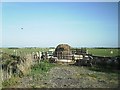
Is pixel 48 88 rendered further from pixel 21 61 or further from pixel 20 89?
pixel 21 61

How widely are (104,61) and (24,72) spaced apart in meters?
12.8

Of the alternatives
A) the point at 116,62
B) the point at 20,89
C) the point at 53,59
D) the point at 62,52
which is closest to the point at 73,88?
the point at 20,89

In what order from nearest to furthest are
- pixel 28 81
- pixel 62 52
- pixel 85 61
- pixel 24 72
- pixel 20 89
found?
1. pixel 20 89
2. pixel 28 81
3. pixel 24 72
4. pixel 85 61
5. pixel 62 52

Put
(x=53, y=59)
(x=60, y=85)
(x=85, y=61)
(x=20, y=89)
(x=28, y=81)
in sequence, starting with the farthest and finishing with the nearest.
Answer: (x=53, y=59)
(x=85, y=61)
(x=28, y=81)
(x=60, y=85)
(x=20, y=89)

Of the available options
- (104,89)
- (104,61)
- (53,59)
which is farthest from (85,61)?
(104,89)

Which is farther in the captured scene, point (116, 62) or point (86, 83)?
point (116, 62)

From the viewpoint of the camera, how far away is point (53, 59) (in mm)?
34656

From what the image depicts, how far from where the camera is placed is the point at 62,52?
3850 centimetres

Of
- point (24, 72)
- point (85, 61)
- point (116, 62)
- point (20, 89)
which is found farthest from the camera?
point (85, 61)

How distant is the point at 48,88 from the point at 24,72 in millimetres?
5963

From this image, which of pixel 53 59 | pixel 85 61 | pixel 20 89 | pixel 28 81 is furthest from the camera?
pixel 53 59

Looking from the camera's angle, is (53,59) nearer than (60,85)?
No

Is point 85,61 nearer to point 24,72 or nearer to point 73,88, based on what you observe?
point 24,72

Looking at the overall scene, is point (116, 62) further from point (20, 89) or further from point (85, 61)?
point (20, 89)
